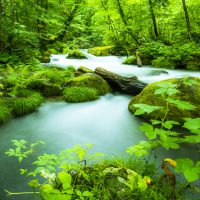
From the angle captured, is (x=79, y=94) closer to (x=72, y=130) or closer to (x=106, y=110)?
(x=106, y=110)

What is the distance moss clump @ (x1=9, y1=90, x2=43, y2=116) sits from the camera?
252 inches

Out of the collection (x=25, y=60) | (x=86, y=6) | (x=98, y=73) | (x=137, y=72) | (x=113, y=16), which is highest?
(x=86, y=6)

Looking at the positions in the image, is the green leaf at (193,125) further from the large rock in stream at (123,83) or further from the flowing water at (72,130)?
the large rock in stream at (123,83)

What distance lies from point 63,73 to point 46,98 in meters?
2.17

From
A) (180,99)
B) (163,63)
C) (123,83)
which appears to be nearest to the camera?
(180,99)

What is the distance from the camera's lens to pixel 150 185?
2.50 m

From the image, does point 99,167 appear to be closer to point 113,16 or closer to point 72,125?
point 72,125

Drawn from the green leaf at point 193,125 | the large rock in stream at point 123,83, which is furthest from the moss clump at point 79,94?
the green leaf at point 193,125

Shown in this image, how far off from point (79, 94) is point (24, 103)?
1.90m

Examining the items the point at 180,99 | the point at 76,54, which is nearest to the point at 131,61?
the point at 76,54

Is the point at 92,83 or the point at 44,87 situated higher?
the point at 44,87

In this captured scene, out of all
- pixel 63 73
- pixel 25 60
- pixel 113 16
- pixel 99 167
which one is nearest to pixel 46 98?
pixel 63 73

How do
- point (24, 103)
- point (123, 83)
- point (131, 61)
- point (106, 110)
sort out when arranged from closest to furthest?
point (24, 103), point (106, 110), point (123, 83), point (131, 61)

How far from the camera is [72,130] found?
543 cm
